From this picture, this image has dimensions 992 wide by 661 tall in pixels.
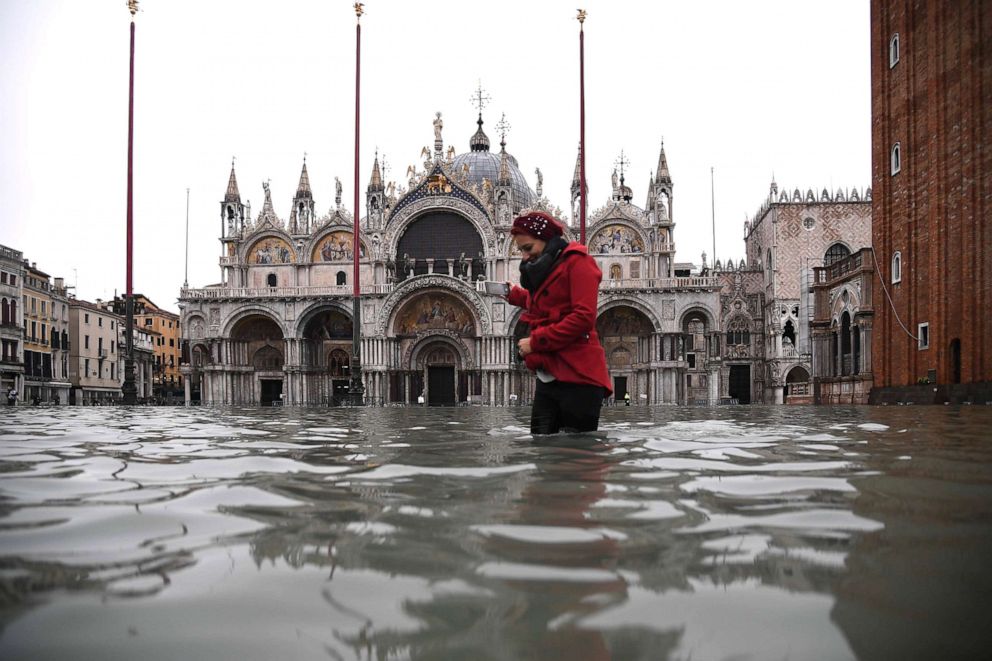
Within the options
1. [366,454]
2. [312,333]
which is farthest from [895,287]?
[312,333]

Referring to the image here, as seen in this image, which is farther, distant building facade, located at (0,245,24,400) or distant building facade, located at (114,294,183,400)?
distant building facade, located at (114,294,183,400)

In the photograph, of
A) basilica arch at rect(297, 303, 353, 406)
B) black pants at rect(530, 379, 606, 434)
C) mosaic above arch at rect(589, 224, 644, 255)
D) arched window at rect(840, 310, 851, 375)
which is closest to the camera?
black pants at rect(530, 379, 606, 434)

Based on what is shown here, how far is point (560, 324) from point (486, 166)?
47.6 m

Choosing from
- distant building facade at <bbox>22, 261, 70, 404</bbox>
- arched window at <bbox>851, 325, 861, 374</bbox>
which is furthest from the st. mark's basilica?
distant building facade at <bbox>22, 261, 70, 404</bbox>

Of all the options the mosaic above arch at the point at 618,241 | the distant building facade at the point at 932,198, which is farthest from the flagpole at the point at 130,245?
the mosaic above arch at the point at 618,241

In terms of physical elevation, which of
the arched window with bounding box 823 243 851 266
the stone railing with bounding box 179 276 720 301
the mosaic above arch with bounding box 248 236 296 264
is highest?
the arched window with bounding box 823 243 851 266

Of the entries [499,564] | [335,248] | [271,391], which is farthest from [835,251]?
[499,564]

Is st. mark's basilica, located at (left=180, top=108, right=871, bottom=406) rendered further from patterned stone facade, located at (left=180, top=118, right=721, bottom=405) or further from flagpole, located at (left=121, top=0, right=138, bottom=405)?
flagpole, located at (left=121, top=0, right=138, bottom=405)

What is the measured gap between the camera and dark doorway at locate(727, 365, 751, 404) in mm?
50009

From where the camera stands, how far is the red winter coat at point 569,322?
5504 millimetres

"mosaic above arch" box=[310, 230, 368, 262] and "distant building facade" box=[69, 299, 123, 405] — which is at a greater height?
"mosaic above arch" box=[310, 230, 368, 262]

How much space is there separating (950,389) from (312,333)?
29991mm

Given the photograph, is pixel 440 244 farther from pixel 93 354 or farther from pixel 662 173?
pixel 93 354

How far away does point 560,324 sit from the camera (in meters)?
5.50
